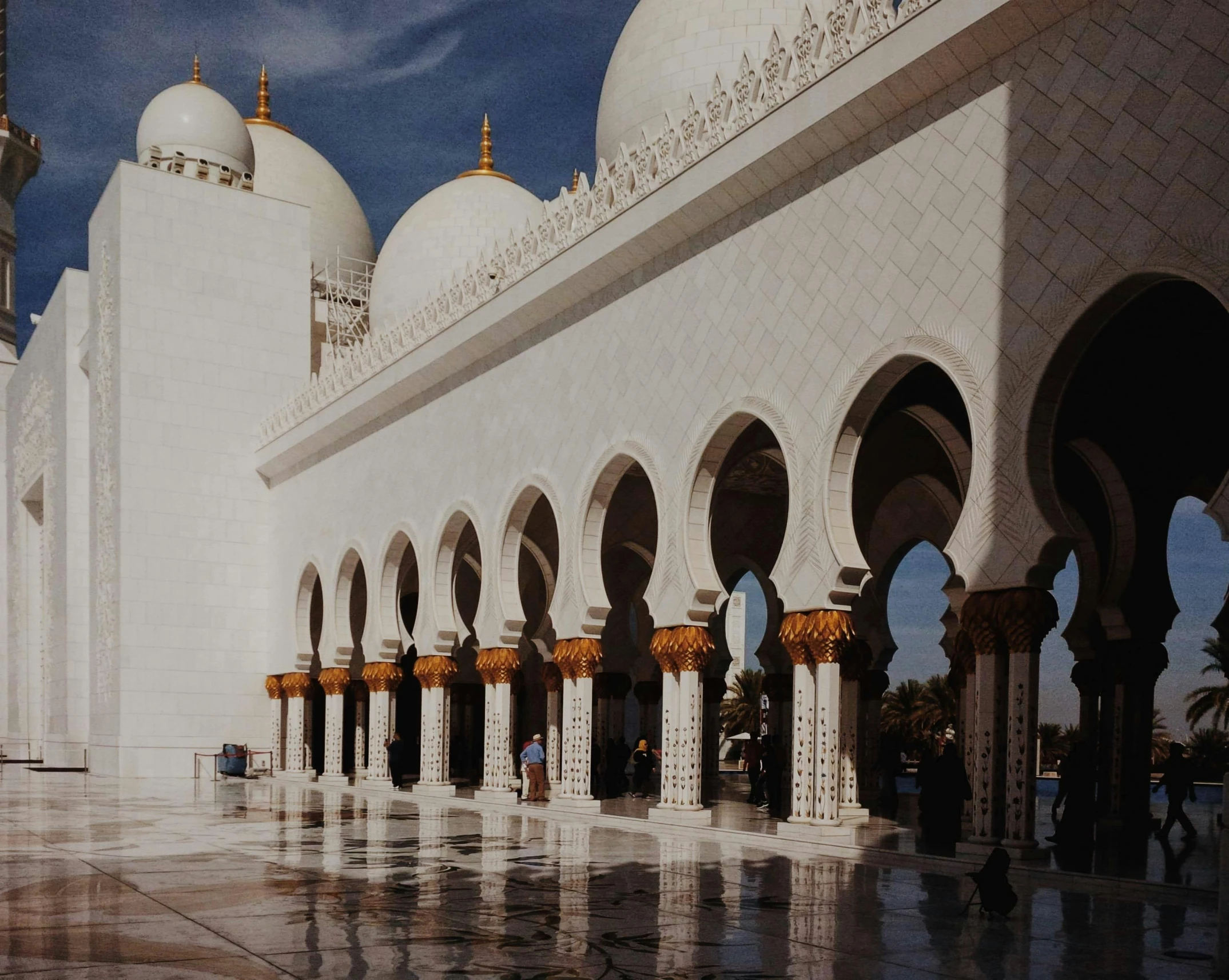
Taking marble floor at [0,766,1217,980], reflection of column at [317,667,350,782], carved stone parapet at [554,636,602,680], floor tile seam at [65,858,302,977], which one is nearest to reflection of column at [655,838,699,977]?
marble floor at [0,766,1217,980]

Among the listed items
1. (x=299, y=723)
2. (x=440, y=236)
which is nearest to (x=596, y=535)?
(x=299, y=723)

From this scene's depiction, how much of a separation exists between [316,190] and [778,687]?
49.4 ft

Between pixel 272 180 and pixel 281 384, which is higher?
pixel 272 180

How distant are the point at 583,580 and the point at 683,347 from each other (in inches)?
96.1

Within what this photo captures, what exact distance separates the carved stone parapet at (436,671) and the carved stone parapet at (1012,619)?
782cm

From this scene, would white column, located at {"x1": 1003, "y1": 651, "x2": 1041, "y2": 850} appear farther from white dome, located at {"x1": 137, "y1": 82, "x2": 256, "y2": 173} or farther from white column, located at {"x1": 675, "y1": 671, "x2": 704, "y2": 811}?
white dome, located at {"x1": 137, "y1": 82, "x2": 256, "y2": 173}

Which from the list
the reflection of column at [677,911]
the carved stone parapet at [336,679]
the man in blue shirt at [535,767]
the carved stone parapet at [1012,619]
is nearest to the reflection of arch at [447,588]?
the man in blue shirt at [535,767]

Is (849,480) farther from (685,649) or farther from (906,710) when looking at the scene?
(906,710)

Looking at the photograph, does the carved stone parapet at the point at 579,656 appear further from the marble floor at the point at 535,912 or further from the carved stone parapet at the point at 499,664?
the marble floor at the point at 535,912

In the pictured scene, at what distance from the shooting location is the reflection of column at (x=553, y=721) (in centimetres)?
1498

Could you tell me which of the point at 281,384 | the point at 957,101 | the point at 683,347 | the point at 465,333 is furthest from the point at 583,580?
the point at 281,384

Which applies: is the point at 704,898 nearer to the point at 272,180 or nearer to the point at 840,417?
the point at 840,417

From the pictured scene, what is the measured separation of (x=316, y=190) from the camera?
2578 cm

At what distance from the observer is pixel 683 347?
11195mm
